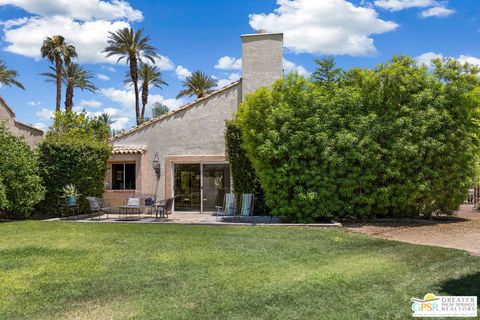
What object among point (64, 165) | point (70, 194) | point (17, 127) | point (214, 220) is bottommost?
point (214, 220)

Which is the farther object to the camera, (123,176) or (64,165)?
(123,176)

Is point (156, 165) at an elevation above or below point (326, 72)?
below

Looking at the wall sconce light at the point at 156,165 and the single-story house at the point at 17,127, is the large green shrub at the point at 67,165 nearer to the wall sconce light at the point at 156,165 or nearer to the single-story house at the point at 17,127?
the wall sconce light at the point at 156,165

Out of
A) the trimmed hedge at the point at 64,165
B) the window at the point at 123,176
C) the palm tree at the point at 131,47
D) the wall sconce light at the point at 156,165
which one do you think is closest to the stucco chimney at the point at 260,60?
the wall sconce light at the point at 156,165

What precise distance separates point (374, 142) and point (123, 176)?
11.8 meters

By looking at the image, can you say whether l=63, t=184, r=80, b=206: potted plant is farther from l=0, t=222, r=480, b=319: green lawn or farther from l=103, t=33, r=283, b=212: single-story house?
l=0, t=222, r=480, b=319: green lawn

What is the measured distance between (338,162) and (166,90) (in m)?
33.4

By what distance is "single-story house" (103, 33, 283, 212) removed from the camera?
18531 millimetres

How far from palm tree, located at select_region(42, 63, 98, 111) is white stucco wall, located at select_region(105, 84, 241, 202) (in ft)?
74.6

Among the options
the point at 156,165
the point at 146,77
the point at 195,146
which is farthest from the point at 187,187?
the point at 146,77

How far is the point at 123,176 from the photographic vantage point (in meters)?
19.6

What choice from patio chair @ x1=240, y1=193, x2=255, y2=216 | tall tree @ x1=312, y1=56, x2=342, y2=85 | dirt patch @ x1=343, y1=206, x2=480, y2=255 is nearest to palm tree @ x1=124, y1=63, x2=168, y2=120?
patio chair @ x1=240, y1=193, x2=255, y2=216

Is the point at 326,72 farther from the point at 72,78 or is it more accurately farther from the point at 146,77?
the point at 72,78

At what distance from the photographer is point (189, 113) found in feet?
62.6
